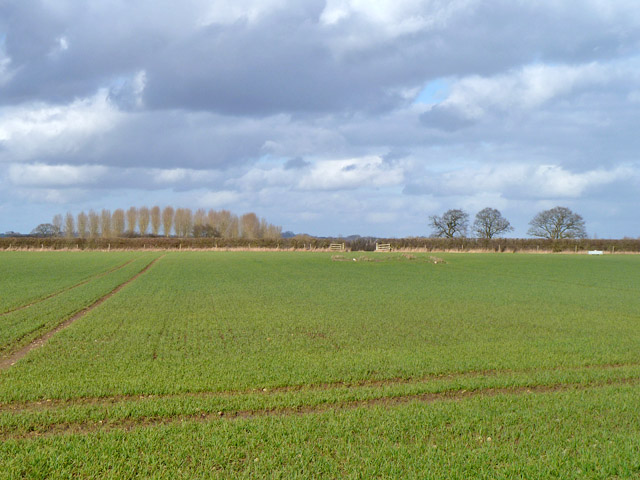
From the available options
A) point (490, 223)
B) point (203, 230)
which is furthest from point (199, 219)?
point (490, 223)

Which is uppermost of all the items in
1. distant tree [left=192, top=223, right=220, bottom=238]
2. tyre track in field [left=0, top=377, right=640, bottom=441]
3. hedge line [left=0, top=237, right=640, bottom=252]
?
distant tree [left=192, top=223, right=220, bottom=238]

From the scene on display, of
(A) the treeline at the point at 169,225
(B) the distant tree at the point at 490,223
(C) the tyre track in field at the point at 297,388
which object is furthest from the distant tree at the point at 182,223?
(C) the tyre track in field at the point at 297,388

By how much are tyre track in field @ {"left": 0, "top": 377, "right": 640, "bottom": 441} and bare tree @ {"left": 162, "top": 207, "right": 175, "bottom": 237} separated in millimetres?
131527

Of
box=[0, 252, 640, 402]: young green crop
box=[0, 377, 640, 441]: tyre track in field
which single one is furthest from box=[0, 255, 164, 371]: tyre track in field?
box=[0, 377, 640, 441]: tyre track in field

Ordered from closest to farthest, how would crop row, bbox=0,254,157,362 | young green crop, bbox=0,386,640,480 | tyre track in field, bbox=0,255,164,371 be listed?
young green crop, bbox=0,386,640,480, tyre track in field, bbox=0,255,164,371, crop row, bbox=0,254,157,362

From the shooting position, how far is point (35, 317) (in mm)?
15414

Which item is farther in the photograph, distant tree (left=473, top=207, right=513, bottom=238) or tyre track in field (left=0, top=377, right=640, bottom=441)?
distant tree (left=473, top=207, right=513, bottom=238)

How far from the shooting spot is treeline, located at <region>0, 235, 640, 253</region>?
84812 millimetres

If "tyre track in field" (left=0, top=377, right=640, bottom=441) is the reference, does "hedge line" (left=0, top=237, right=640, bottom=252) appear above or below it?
above

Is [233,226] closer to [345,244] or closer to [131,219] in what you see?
[131,219]

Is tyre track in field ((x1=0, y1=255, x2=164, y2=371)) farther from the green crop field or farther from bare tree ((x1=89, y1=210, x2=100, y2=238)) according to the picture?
bare tree ((x1=89, y1=210, x2=100, y2=238))

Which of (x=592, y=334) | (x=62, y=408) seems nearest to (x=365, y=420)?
(x=62, y=408)

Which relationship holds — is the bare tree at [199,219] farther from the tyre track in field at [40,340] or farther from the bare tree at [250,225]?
the tyre track in field at [40,340]

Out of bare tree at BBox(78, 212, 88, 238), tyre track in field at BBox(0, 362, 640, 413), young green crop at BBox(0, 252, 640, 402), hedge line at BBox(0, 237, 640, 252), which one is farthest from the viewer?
bare tree at BBox(78, 212, 88, 238)
